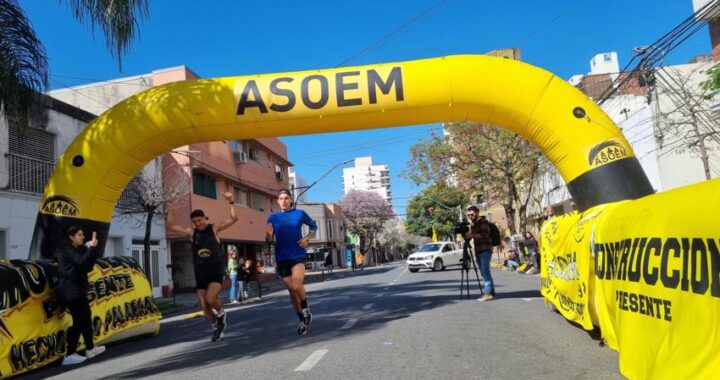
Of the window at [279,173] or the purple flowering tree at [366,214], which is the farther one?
the purple flowering tree at [366,214]

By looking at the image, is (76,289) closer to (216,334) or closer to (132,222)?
(216,334)

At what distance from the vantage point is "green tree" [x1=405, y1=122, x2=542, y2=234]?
92.1 feet

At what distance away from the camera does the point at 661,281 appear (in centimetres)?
379

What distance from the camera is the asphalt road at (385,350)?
17.7 feet

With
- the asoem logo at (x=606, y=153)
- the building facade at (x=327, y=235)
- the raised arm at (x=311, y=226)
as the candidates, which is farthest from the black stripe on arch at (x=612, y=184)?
the building facade at (x=327, y=235)

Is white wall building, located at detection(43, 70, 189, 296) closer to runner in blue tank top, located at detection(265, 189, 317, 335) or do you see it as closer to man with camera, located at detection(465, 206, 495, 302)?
man with camera, located at detection(465, 206, 495, 302)

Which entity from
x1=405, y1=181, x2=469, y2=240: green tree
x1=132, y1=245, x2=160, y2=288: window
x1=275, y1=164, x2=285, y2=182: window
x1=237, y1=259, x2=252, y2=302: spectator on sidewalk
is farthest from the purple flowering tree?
x1=237, y1=259, x2=252, y2=302: spectator on sidewalk

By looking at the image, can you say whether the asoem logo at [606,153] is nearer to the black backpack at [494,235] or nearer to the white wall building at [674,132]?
the black backpack at [494,235]

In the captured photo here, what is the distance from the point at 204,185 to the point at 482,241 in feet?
64.0

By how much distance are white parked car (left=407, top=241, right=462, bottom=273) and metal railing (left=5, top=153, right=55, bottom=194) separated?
1759 cm

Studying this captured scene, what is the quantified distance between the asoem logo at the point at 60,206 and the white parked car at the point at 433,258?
70.2 feet

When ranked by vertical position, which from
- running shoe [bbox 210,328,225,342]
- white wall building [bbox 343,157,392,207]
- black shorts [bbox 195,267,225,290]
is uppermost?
white wall building [bbox 343,157,392,207]

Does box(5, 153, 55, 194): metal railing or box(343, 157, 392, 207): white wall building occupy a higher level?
box(343, 157, 392, 207): white wall building

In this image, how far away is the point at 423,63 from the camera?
953 cm
